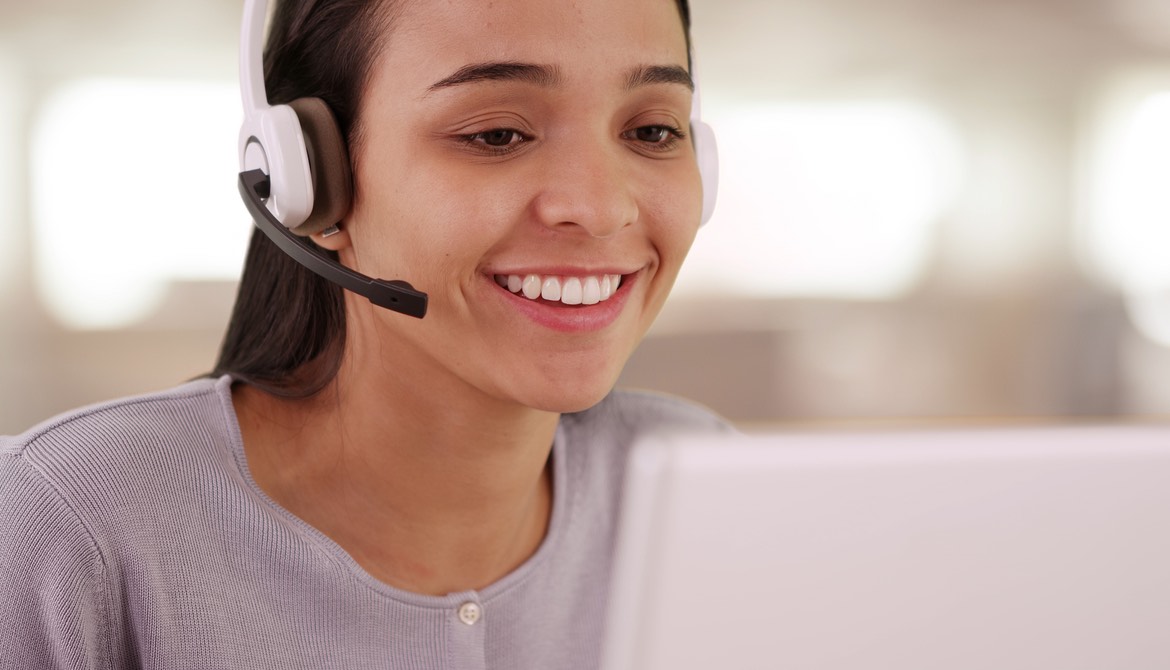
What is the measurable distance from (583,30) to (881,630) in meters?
0.61

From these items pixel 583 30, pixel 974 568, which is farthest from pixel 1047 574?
pixel 583 30

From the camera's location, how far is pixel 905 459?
18.1 inches

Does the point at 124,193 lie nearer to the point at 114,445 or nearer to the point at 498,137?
the point at 114,445

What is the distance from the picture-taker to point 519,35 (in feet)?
2.98

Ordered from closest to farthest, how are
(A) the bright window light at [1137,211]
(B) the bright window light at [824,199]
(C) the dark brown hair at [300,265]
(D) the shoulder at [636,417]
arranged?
(C) the dark brown hair at [300,265]
(D) the shoulder at [636,417]
(B) the bright window light at [824,199]
(A) the bright window light at [1137,211]

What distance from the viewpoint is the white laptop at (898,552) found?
1.46 ft

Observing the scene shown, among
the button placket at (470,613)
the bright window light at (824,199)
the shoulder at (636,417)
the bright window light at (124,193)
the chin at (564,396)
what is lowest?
the button placket at (470,613)

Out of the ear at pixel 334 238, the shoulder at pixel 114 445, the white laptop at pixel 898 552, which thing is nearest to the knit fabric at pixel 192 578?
the shoulder at pixel 114 445

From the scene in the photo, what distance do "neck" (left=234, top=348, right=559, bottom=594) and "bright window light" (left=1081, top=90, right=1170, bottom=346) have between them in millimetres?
3847

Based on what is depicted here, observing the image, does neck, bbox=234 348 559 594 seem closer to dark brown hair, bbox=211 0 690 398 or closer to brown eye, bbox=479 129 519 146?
dark brown hair, bbox=211 0 690 398

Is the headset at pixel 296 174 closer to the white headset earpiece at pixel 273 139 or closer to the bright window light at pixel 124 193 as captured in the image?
the white headset earpiece at pixel 273 139

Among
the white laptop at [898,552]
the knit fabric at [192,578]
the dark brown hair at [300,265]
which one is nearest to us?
the white laptop at [898,552]

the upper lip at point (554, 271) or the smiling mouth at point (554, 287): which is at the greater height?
the upper lip at point (554, 271)

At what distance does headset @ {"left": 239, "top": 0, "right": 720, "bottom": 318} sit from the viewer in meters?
0.92
